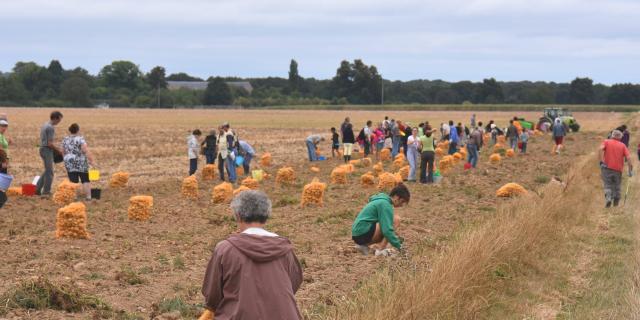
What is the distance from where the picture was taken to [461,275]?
8227 millimetres

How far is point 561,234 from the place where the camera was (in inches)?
504

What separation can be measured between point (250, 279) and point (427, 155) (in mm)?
15385

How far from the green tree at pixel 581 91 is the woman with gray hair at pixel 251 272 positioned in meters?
144

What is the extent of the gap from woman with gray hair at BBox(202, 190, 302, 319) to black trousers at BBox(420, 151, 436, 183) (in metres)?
15.1

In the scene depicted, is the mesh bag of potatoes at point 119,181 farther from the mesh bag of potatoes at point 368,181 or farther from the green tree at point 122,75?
the green tree at point 122,75

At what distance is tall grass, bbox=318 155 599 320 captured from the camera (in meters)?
7.05

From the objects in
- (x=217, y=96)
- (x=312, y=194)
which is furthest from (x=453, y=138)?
(x=217, y=96)

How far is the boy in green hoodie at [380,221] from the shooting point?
390 inches

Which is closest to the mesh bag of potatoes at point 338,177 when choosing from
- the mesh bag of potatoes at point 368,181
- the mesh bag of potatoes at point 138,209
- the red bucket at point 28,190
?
the mesh bag of potatoes at point 368,181

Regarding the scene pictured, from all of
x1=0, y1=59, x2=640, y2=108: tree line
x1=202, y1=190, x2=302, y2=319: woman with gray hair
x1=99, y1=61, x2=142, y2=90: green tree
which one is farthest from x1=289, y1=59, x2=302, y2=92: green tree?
x1=202, y1=190, x2=302, y2=319: woman with gray hair

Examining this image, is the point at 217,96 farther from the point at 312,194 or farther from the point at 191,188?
the point at 312,194

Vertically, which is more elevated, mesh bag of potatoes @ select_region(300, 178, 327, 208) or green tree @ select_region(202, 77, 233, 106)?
mesh bag of potatoes @ select_region(300, 178, 327, 208)

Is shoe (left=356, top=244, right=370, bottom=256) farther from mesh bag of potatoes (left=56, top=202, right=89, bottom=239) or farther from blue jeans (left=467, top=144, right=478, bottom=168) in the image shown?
blue jeans (left=467, top=144, right=478, bottom=168)

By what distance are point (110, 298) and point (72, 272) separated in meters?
1.39
